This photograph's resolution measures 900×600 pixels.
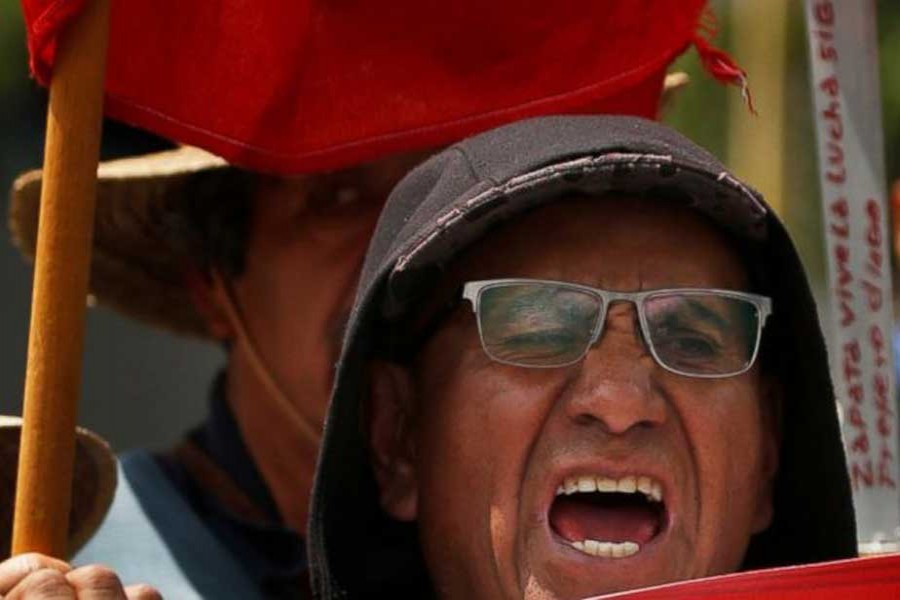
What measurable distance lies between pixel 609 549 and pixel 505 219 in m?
0.33

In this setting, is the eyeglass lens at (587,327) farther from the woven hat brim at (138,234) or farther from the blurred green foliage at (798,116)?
the blurred green foliage at (798,116)

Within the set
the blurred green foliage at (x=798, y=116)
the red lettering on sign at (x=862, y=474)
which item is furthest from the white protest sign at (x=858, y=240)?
the blurred green foliage at (x=798, y=116)

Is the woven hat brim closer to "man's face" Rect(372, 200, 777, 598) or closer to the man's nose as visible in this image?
"man's face" Rect(372, 200, 777, 598)

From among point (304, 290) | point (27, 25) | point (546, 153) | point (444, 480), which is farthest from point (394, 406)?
point (304, 290)

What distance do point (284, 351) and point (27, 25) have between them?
3.12 feet

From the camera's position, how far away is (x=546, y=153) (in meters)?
2.48

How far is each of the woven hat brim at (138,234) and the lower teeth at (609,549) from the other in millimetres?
1389

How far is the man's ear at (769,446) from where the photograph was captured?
2.59m

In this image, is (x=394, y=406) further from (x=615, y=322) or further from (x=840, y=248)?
(x=840, y=248)

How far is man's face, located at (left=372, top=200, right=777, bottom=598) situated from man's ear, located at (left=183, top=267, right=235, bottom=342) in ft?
4.26

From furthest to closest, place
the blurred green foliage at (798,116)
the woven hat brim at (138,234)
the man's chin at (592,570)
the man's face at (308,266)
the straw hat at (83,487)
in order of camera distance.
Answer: the blurred green foliage at (798,116), the woven hat brim at (138,234), the man's face at (308,266), the straw hat at (83,487), the man's chin at (592,570)

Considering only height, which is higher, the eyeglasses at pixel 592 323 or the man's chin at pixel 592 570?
the eyeglasses at pixel 592 323

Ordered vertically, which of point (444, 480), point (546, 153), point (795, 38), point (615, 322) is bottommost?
point (444, 480)

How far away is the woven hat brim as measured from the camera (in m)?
A: 3.83
